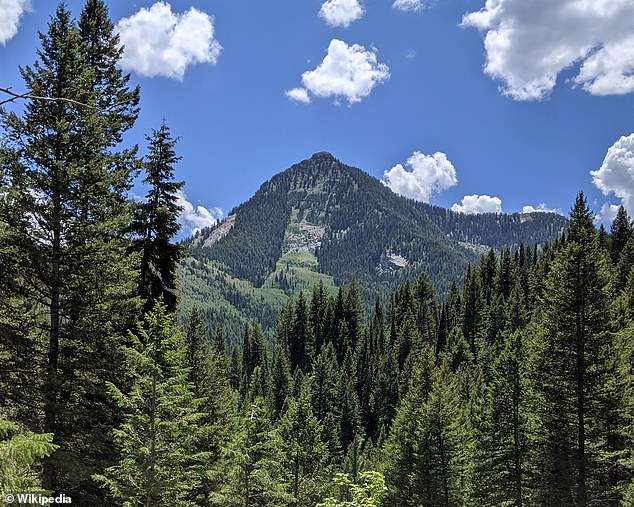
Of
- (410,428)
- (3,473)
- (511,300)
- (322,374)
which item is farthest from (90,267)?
(511,300)

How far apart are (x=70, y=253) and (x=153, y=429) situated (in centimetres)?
569

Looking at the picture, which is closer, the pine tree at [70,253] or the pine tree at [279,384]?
the pine tree at [70,253]

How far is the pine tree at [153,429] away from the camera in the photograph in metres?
12.3

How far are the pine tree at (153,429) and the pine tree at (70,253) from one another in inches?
27.7

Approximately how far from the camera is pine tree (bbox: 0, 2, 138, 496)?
38.8ft

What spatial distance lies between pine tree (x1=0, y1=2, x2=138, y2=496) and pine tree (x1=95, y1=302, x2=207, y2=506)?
70cm

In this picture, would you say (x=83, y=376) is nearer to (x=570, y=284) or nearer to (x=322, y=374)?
(x=570, y=284)

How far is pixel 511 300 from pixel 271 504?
2505 inches

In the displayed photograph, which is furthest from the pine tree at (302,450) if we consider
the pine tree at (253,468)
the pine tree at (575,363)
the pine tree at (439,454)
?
the pine tree at (575,363)

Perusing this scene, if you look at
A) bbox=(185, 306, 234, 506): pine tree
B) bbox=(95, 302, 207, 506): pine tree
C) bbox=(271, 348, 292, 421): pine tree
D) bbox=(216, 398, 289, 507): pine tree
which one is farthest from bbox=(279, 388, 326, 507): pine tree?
bbox=(271, 348, 292, 421): pine tree

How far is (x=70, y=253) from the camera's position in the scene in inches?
483

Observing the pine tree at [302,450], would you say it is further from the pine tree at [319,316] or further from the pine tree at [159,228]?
the pine tree at [319,316]

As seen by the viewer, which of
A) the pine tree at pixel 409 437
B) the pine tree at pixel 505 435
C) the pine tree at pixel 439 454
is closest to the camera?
the pine tree at pixel 505 435

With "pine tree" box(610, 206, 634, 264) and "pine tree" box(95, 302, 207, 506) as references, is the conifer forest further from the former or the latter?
"pine tree" box(610, 206, 634, 264)
